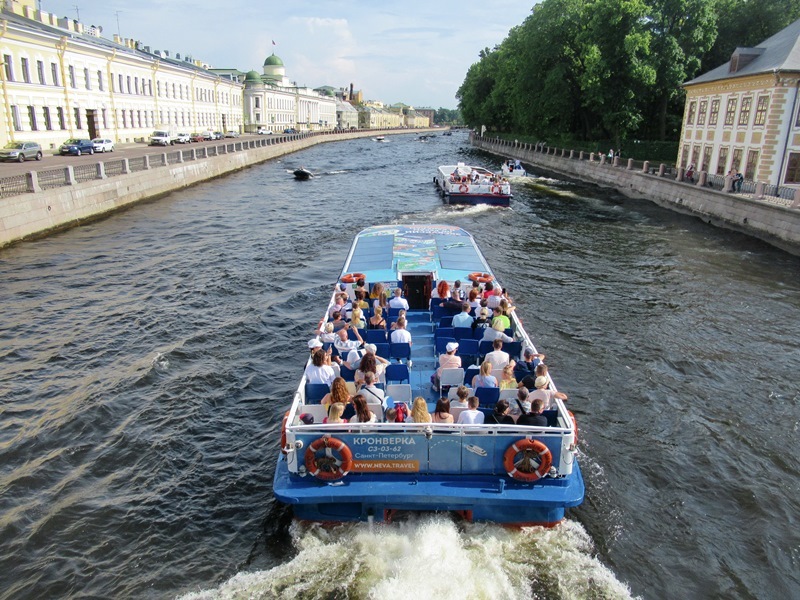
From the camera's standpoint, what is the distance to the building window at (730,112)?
37.5 metres

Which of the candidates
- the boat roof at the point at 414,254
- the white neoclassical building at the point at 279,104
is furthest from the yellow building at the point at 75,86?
the boat roof at the point at 414,254

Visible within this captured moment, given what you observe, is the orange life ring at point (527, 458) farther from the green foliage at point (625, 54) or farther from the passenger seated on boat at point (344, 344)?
the green foliage at point (625, 54)

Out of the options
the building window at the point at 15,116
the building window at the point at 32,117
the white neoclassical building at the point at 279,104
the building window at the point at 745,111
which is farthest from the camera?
the white neoclassical building at the point at 279,104

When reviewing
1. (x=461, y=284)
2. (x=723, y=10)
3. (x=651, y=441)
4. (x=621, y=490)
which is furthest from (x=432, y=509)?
(x=723, y=10)

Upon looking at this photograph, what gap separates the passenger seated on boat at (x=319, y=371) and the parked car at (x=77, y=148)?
44.0 m

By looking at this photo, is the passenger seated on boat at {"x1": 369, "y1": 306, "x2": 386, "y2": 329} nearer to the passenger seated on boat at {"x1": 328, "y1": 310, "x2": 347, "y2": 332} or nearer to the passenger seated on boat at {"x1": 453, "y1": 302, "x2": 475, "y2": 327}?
the passenger seated on boat at {"x1": 328, "y1": 310, "x2": 347, "y2": 332}

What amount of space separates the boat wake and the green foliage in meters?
47.8

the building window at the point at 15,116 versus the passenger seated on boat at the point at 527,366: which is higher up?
the building window at the point at 15,116

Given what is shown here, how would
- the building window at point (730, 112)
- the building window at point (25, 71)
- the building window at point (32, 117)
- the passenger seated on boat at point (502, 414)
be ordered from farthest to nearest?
the building window at point (32, 117) < the building window at point (25, 71) < the building window at point (730, 112) < the passenger seated on boat at point (502, 414)

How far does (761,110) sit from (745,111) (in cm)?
202

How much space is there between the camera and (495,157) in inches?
3450

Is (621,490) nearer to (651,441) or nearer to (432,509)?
(651,441)

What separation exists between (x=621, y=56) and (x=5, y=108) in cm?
4760

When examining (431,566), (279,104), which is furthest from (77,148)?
(279,104)
